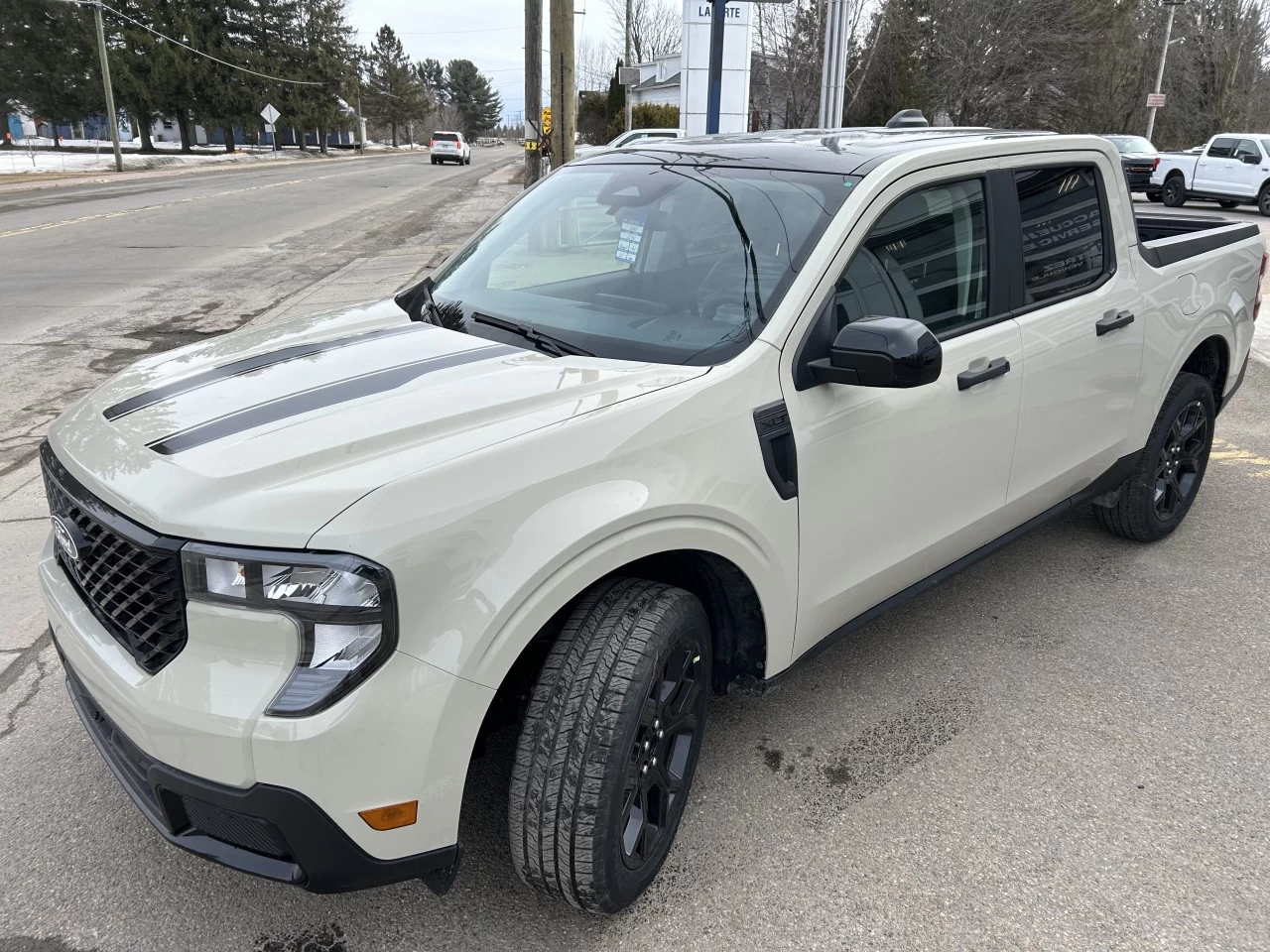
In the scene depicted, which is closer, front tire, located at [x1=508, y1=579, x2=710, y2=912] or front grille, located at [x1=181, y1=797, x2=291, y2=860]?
front grille, located at [x1=181, y1=797, x2=291, y2=860]

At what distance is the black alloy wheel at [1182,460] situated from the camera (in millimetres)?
4379

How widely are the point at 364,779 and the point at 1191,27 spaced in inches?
2023

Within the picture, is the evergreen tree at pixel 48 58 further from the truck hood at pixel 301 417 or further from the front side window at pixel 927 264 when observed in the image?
the front side window at pixel 927 264

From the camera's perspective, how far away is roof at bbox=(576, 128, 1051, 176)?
Answer: 297 cm

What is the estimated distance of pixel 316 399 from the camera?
238 centimetres

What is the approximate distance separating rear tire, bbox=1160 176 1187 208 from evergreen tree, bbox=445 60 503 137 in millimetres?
133545

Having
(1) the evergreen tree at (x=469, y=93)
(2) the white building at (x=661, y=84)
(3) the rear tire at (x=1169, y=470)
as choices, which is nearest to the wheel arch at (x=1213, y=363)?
(3) the rear tire at (x=1169, y=470)

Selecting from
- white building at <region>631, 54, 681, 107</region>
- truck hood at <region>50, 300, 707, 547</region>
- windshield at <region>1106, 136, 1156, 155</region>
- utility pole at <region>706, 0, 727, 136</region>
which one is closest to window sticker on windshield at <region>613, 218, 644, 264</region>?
truck hood at <region>50, 300, 707, 547</region>

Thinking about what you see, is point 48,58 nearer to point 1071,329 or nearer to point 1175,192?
point 1175,192

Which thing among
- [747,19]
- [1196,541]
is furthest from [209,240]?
[1196,541]

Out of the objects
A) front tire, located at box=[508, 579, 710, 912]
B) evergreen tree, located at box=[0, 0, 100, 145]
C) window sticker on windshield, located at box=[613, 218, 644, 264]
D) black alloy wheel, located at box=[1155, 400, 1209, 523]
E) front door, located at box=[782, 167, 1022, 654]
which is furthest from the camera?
evergreen tree, located at box=[0, 0, 100, 145]

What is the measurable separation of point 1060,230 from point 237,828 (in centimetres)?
324

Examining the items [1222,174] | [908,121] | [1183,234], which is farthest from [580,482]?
[1222,174]

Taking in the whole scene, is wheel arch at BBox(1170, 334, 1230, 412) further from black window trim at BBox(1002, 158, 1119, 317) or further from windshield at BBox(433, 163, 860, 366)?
windshield at BBox(433, 163, 860, 366)
